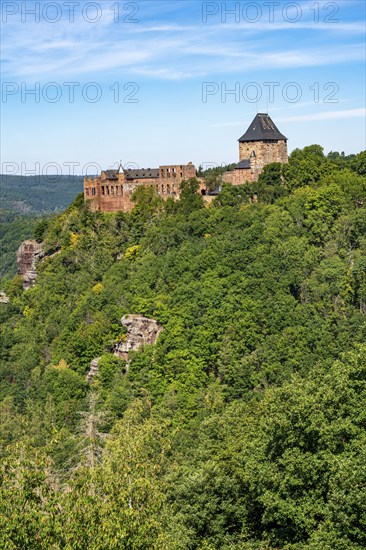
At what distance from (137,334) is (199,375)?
7.50m

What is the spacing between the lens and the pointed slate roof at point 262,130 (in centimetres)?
8456

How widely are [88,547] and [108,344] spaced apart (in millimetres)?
47526

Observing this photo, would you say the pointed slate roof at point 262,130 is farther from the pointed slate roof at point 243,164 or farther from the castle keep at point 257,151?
the pointed slate roof at point 243,164

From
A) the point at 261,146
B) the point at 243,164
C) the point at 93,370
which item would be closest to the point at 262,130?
the point at 261,146

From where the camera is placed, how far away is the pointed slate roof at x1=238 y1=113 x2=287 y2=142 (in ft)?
277

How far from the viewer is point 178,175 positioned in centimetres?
8519

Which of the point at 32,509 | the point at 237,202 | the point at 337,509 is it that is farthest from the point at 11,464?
the point at 237,202

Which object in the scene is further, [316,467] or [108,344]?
[108,344]

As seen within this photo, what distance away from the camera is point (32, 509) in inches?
1014

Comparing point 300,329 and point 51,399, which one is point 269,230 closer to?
point 300,329

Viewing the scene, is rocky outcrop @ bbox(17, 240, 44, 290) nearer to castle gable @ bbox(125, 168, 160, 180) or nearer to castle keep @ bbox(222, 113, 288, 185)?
castle gable @ bbox(125, 168, 160, 180)

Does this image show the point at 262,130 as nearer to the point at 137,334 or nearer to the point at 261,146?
the point at 261,146

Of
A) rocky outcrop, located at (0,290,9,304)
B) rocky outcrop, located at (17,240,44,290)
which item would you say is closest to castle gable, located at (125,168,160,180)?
rocky outcrop, located at (17,240,44,290)

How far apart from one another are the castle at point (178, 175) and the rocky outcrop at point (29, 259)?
29.6 feet
